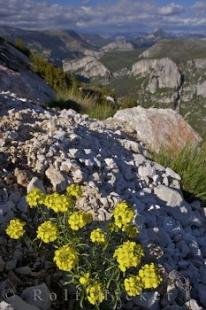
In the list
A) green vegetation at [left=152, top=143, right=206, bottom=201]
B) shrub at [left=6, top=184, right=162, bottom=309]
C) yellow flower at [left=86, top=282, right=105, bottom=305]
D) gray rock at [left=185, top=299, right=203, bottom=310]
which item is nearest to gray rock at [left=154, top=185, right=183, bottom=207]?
green vegetation at [left=152, top=143, right=206, bottom=201]

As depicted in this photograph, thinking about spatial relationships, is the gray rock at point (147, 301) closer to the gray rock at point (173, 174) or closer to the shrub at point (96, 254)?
the shrub at point (96, 254)

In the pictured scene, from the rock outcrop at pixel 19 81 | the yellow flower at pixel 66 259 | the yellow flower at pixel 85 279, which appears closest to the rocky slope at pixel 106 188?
the yellow flower at pixel 85 279

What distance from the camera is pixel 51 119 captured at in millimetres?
9664

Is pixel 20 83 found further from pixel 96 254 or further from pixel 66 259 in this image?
pixel 66 259

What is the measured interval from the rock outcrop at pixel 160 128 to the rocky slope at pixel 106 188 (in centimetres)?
238

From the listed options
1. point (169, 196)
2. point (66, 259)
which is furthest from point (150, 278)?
point (169, 196)

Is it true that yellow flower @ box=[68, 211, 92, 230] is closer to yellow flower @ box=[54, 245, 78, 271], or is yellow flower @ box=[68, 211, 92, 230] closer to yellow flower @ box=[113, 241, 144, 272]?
yellow flower @ box=[54, 245, 78, 271]

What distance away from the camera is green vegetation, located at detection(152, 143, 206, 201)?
9.11 metres

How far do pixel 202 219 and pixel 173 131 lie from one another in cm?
446

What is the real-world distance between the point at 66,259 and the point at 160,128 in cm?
820

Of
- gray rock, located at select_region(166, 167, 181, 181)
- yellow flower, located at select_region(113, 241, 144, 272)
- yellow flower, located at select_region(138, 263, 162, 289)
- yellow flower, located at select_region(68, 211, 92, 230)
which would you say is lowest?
gray rock, located at select_region(166, 167, 181, 181)

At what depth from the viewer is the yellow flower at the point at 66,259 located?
14.6 ft

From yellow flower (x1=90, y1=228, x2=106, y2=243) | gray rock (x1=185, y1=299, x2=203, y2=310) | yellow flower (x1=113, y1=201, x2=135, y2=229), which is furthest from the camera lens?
gray rock (x1=185, y1=299, x2=203, y2=310)

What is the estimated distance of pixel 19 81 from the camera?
62.8ft
